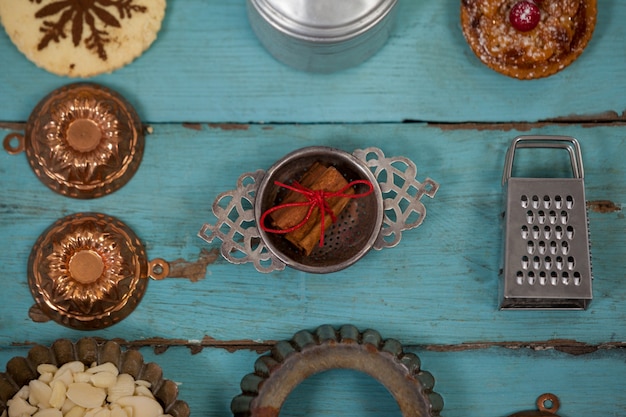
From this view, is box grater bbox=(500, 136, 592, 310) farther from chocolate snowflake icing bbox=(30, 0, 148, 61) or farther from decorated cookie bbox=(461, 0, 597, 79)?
chocolate snowflake icing bbox=(30, 0, 148, 61)

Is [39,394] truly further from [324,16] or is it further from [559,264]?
[559,264]

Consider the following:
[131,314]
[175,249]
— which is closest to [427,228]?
[175,249]

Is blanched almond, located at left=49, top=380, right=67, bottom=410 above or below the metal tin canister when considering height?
below

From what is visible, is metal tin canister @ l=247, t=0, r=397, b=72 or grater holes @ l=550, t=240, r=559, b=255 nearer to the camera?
metal tin canister @ l=247, t=0, r=397, b=72

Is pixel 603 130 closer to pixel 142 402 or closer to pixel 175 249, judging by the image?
pixel 175 249

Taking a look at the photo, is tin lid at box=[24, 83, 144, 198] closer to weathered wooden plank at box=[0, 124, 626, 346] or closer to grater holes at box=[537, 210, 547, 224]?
weathered wooden plank at box=[0, 124, 626, 346]

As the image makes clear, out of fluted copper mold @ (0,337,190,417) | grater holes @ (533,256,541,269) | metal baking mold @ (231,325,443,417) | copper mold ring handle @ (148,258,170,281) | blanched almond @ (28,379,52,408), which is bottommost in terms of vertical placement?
blanched almond @ (28,379,52,408)

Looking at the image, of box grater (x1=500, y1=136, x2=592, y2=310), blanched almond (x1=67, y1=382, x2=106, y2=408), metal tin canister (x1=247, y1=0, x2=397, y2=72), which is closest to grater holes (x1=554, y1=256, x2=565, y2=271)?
box grater (x1=500, y1=136, x2=592, y2=310)

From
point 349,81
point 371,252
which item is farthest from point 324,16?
point 371,252
